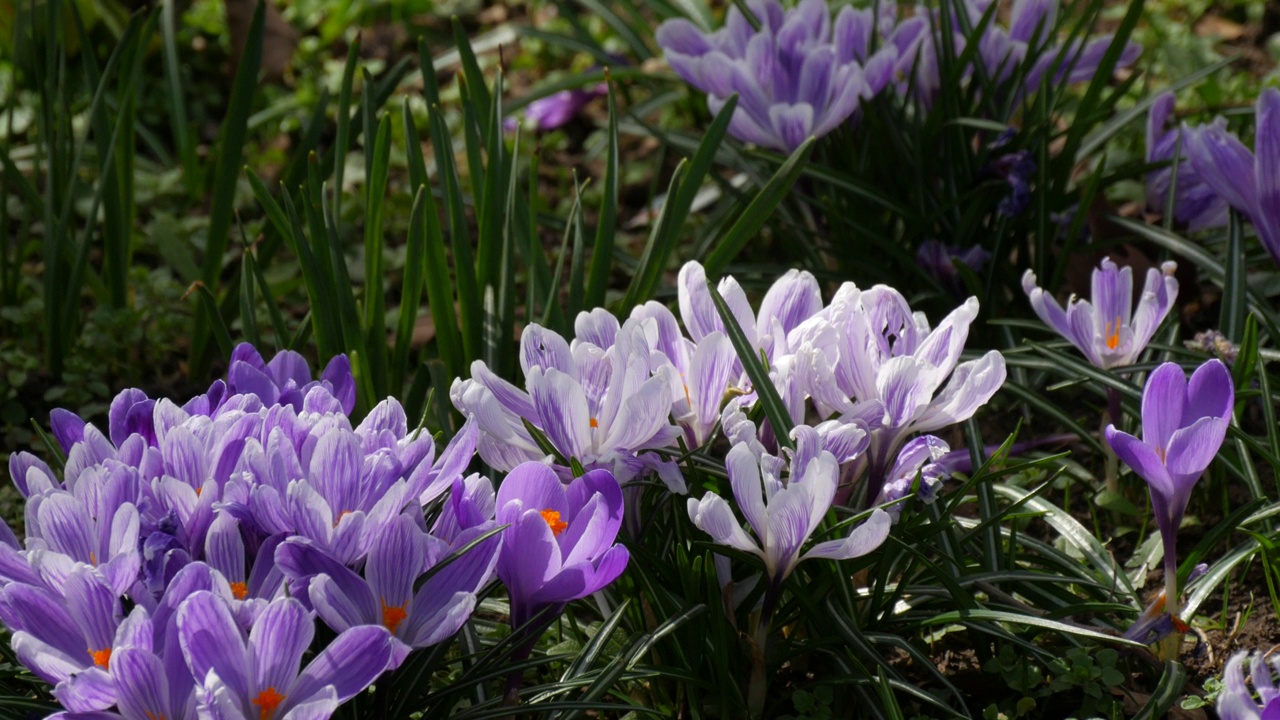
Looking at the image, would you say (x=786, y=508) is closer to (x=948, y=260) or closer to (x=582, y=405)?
(x=582, y=405)

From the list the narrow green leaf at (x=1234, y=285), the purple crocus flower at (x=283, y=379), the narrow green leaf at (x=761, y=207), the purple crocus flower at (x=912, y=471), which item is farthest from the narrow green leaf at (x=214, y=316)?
the narrow green leaf at (x=1234, y=285)

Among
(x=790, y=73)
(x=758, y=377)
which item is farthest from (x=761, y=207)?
(x=758, y=377)

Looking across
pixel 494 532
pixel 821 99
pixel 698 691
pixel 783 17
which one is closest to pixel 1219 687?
pixel 698 691

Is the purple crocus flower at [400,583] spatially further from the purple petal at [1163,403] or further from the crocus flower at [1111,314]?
the crocus flower at [1111,314]

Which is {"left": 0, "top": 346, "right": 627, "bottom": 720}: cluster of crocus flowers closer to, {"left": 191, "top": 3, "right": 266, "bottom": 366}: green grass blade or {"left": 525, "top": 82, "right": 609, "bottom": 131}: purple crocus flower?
{"left": 191, "top": 3, "right": 266, "bottom": 366}: green grass blade

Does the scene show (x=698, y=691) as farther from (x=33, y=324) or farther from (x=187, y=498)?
(x=33, y=324)

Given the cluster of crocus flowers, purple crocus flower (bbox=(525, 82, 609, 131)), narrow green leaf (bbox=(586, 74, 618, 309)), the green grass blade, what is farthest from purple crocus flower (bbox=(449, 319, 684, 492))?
purple crocus flower (bbox=(525, 82, 609, 131))

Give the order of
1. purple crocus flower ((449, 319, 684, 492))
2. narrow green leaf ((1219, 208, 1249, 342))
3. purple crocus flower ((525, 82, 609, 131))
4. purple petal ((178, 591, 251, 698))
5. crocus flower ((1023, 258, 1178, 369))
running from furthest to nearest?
purple crocus flower ((525, 82, 609, 131)), narrow green leaf ((1219, 208, 1249, 342)), crocus flower ((1023, 258, 1178, 369)), purple crocus flower ((449, 319, 684, 492)), purple petal ((178, 591, 251, 698))
